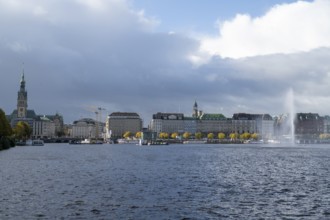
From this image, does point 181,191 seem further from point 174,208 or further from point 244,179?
point 244,179

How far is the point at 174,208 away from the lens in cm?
2997

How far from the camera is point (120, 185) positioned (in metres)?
41.2

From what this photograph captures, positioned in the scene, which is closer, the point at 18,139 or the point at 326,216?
the point at 326,216

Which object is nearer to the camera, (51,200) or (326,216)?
(326,216)

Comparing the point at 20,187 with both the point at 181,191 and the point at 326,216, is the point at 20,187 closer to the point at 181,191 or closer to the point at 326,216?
the point at 181,191

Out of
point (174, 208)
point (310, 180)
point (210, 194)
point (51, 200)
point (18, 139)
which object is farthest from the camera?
point (18, 139)

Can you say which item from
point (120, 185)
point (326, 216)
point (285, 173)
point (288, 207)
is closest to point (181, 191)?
point (120, 185)

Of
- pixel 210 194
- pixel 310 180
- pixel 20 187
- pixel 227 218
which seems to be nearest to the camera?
pixel 227 218

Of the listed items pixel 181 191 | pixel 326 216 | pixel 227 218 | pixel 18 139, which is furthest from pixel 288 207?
pixel 18 139

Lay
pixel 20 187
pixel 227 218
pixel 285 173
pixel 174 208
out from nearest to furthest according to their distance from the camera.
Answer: pixel 227 218
pixel 174 208
pixel 20 187
pixel 285 173

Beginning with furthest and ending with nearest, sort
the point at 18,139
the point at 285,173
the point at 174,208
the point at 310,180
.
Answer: the point at 18,139 → the point at 285,173 → the point at 310,180 → the point at 174,208

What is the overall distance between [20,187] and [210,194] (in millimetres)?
15614

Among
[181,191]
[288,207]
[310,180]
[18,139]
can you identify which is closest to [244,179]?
[310,180]

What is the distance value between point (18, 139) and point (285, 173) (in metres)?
146
